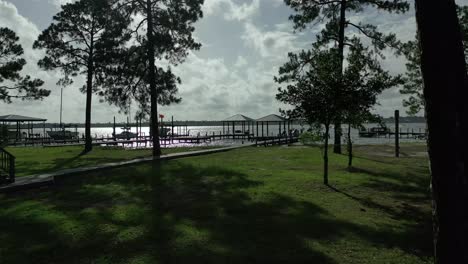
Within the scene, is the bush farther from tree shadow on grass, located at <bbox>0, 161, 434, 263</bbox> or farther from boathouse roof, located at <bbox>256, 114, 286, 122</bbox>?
boathouse roof, located at <bbox>256, 114, 286, 122</bbox>

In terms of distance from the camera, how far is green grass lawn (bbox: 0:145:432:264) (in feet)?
17.4

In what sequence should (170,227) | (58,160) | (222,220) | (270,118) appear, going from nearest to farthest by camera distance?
(170,227) < (222,220) < (58,160) < (270,118)

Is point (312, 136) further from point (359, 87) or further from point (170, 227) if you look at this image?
point (170, 227)

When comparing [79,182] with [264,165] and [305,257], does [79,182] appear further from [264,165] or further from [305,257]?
[305,257]

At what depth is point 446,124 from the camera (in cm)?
339

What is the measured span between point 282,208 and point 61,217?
4538mm

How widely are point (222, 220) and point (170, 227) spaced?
1.02m

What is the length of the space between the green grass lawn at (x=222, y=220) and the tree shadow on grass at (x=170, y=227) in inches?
0.7

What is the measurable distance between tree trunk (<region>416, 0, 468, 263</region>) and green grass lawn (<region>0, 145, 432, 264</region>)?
1798 millimetres

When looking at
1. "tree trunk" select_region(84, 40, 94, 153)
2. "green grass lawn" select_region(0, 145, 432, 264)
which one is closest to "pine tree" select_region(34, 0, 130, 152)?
"tree trunk" select_region(84, 40, 94, 153)

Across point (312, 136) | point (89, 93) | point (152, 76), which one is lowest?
point (312, 136)

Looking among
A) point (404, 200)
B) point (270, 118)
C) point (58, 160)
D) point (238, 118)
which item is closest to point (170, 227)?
point (404, 200)

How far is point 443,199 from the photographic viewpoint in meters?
3.46

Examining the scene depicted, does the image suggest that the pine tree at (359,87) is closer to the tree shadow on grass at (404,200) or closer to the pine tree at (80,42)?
the tree shadow on grass at (404,200)
